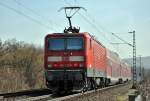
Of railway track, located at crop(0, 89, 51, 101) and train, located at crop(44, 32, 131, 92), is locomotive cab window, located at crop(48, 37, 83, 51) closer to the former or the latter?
train, located at crop(44, 32, 131, 92)

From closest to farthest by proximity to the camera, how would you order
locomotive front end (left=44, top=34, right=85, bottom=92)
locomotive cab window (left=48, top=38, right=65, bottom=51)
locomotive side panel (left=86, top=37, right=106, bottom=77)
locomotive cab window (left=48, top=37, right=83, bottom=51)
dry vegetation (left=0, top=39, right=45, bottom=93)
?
locomotive front end (left=44, top=34, right=85, bottom=92) → locomotive cab window (left=48, top=37, right=83, bottom=51) → locomotive cab window (left=48, top=38, right=65, bottom=51) → locomotive side panel (left=86, top=37, right=106, bottom=77) → dry vegetation (left=0, top=39, right=45, bottom=93)

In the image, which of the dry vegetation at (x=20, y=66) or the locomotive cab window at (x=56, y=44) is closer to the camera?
the locomotive cab window at (x=56, y=44)

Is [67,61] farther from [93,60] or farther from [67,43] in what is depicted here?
[93,60]

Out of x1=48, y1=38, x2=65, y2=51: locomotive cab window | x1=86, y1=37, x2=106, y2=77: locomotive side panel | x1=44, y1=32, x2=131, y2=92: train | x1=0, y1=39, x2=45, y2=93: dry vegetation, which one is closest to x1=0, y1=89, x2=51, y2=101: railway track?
x1=44, y1=32, x2=131, y2=92: train

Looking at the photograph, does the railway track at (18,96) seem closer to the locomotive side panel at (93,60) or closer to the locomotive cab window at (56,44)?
the locomotive cab window at (56,44)

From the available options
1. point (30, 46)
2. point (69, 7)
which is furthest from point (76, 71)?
point (30, 46)

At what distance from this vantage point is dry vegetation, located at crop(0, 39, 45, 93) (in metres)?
42.0

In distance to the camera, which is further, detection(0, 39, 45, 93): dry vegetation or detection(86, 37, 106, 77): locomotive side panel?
detection(0, 39, 45, 93): dry vegetation

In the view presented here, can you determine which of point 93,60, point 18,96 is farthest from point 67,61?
point 18,96

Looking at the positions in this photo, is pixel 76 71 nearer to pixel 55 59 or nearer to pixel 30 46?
pixel 55 59

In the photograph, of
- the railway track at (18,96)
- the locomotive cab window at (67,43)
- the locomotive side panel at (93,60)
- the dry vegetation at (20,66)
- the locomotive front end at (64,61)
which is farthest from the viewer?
the dry vegetation at (20,66)

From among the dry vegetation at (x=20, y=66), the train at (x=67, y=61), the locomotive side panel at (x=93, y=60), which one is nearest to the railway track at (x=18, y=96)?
the train at (x=67, y=61)

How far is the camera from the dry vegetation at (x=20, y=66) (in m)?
42.0

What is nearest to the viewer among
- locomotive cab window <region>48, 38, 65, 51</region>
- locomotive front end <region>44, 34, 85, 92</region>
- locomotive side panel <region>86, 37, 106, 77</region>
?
locomotive front end <region>44, 34, 85, 92</region>
